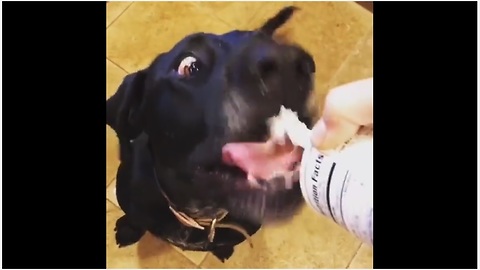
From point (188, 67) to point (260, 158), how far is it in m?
0.12

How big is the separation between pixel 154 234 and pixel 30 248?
0.13 metres

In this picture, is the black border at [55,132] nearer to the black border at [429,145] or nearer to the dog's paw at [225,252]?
the dog's paw at [225,252]

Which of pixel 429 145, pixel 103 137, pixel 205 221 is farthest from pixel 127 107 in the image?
pixel 429 145

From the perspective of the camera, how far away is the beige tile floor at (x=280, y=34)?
61 cm

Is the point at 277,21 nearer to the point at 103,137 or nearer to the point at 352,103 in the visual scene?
the point at 352,103

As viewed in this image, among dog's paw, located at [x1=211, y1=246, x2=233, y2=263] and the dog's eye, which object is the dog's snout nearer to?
the dog's eye

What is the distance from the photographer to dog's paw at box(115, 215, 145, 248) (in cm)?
61

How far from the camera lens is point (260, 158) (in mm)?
604

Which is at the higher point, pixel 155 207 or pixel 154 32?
pixel 154 32

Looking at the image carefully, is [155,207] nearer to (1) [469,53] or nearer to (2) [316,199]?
(2) [316,199]

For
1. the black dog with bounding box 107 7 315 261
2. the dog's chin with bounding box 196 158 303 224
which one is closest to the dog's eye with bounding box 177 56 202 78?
the black dog with bounding box 107 7 315 261

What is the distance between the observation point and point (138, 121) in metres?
0.61

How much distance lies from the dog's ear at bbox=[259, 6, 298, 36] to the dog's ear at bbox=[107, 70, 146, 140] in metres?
0.14

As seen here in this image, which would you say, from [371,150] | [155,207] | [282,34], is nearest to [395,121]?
[371,150]
